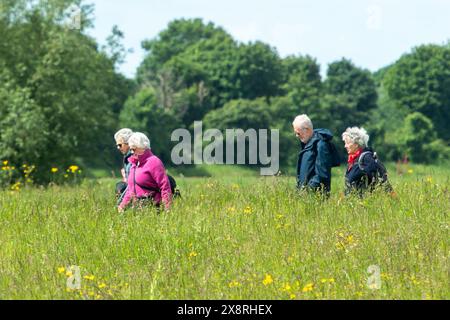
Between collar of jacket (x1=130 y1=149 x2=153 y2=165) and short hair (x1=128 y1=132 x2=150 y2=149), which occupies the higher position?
short hair (x1=128 y1=132 x2=150 y2=149)

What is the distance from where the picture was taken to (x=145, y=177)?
10617 millimetres

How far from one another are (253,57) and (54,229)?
93922 millimetres

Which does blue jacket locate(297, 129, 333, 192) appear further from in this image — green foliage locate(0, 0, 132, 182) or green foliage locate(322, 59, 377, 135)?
green foliage locate(322, 59, 377, 135)

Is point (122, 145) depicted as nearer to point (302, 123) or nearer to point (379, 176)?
point (302, 123)

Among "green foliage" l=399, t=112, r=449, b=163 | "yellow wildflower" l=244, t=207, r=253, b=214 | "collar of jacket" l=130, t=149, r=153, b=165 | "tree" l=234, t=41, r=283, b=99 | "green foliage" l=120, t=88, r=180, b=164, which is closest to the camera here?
"yellow wildflower" l=244, t=207, r=253, b=214

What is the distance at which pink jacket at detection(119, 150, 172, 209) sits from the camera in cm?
1049

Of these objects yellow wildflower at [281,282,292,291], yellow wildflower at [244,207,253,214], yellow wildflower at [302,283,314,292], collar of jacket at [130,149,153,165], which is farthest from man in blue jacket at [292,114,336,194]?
yellow wildflower at [302,283,314,292]

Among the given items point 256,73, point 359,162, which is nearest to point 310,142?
point 359,162

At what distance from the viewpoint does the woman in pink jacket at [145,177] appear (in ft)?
34.4

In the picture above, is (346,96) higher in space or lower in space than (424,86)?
lower

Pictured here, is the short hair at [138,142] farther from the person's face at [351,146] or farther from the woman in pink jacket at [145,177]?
the person's face at [351,146]

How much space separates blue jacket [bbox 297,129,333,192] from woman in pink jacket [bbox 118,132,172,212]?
61.5 inches

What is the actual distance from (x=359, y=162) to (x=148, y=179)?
240 cm

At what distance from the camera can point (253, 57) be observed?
102938 mm
